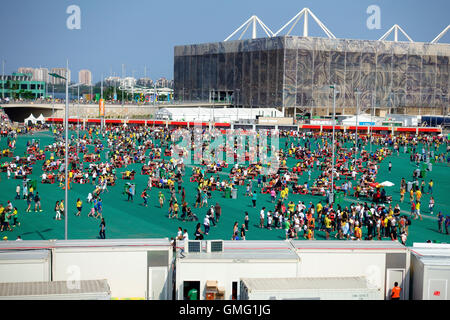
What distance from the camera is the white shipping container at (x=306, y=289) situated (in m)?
11.8

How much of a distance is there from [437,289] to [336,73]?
303ft

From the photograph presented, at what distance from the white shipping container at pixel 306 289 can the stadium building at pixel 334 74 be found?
87.5m

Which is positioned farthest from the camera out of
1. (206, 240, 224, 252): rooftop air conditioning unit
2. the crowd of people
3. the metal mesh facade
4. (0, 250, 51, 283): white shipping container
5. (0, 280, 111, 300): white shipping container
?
the metal mesh facade

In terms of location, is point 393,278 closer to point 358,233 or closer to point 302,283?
point 302,283

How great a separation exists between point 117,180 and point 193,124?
131 feet

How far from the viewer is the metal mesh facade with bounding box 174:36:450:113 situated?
102500mm

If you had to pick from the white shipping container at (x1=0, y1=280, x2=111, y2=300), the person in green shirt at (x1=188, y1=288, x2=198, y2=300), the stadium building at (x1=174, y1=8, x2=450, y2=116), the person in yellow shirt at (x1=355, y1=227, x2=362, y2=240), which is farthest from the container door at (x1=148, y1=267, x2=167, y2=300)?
the stadium building at (x1=174, y1=8, x2=450, y2=116)

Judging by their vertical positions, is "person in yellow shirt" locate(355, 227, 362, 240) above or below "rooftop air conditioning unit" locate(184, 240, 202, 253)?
below

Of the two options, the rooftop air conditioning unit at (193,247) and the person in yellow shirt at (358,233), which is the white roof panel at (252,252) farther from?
the person in yellow shirt at (358,233)

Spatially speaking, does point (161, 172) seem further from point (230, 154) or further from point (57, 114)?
point (57, 114)

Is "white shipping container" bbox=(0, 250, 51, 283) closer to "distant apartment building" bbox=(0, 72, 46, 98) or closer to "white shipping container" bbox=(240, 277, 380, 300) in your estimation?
"white shipping container" bbox=(240, 277, 380, 300)

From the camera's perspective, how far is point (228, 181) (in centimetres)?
3691

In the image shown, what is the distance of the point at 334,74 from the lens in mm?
103312

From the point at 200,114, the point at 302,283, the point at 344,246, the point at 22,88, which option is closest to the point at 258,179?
the point at 344,246
